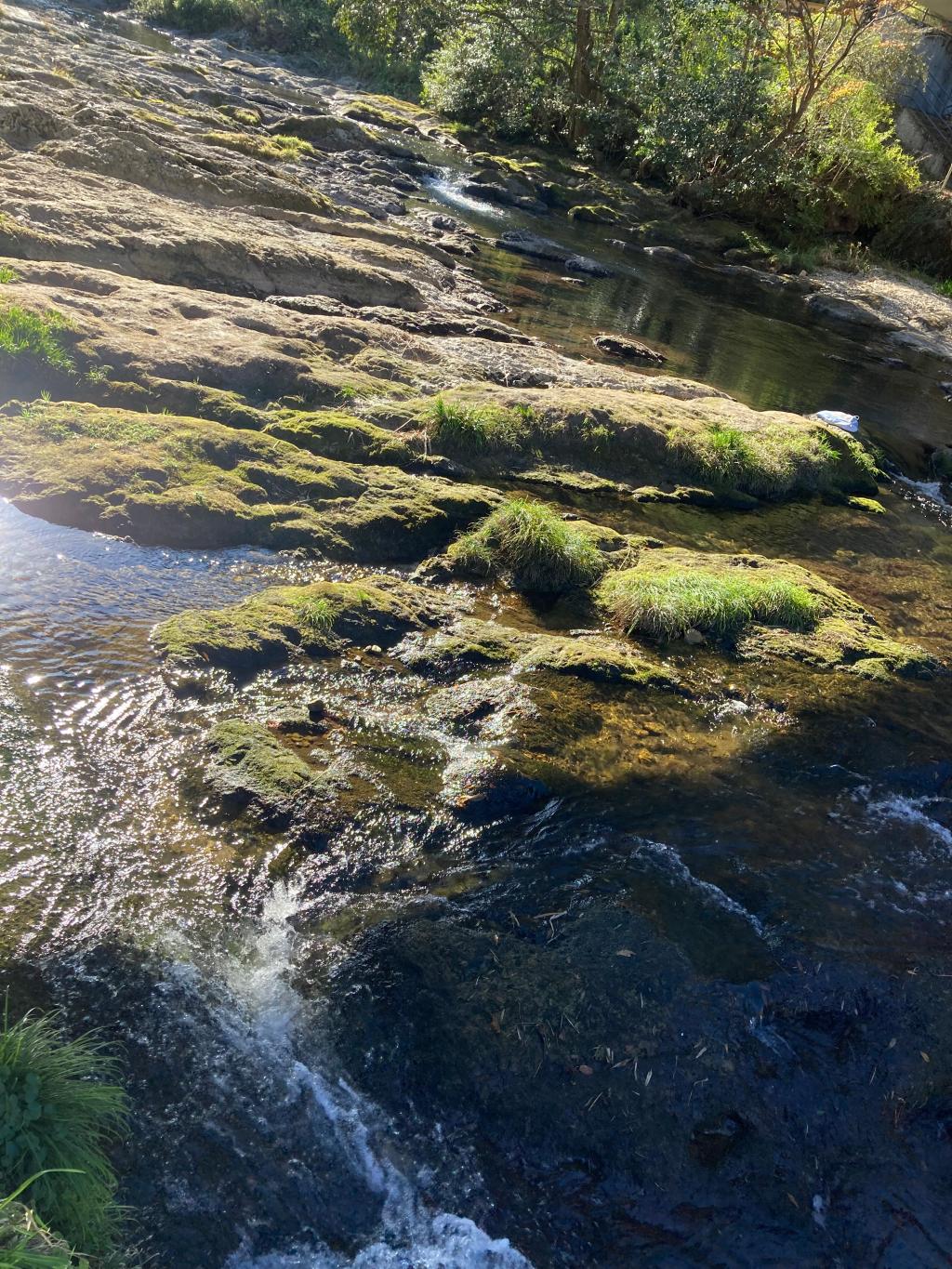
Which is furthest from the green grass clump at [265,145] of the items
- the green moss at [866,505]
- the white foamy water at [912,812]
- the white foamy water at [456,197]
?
the white foamy water at [912,812]

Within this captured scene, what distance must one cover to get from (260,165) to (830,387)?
38.2 feet

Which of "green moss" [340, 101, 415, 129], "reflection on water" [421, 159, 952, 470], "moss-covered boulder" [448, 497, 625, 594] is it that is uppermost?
"green moss" [340, 101, 415, 129]

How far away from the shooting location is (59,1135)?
10.8 feet

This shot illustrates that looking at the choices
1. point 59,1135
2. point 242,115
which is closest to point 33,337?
point 59,1135

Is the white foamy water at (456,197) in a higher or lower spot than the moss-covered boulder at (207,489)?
higher

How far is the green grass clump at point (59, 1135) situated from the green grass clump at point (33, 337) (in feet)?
22.6

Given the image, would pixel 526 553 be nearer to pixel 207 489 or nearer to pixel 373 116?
pixel 207 489

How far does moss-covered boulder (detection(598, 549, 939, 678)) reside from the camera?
812 centimetres

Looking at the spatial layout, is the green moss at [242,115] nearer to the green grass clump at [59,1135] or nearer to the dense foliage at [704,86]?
the dense foliage at [704,86]

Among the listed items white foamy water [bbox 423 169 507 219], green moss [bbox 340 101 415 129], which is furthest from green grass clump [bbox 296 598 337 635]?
green moss [bbox 340 101 415 129]

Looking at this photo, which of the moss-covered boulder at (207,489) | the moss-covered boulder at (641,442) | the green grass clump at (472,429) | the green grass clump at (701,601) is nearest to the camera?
the moss-covered boulder at (207,489)

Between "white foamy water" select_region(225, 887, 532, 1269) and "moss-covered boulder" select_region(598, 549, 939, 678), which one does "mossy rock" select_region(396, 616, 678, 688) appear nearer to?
"moss-covered boulder" select_region(598, 549, 939, 678)

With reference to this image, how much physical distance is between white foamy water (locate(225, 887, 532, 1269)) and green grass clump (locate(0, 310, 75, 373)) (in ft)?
21.2

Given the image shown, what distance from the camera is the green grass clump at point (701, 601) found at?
8070mm
